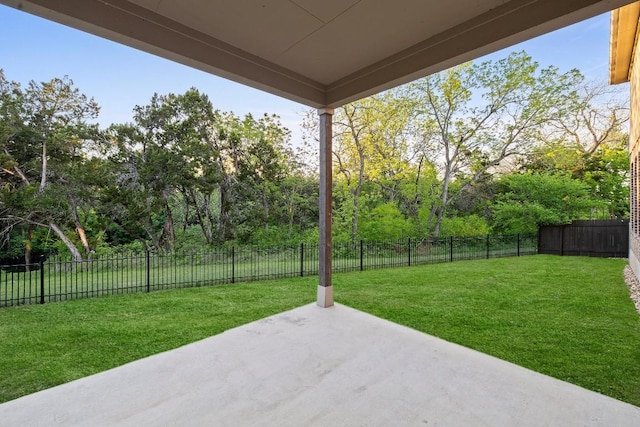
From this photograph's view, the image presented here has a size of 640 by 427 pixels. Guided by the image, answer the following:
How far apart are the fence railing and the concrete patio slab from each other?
3.61m

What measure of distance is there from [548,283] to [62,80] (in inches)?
573

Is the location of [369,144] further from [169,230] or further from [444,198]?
[169,230]

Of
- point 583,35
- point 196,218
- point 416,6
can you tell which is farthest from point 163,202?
point 583,35

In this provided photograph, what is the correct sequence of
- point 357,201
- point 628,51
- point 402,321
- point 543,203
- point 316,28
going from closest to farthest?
point 316,28 → point 402,321 → point 628,51 → point 543,203 → point 357,201

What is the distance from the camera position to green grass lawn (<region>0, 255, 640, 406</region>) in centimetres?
250

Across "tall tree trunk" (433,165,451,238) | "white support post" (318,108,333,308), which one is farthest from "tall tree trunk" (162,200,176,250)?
"tall tree trunk" (433,165,451,238)

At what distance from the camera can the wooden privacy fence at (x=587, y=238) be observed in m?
9.48

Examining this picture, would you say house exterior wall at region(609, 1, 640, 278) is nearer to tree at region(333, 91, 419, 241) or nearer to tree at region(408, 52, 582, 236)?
tree at region(408, 52, 582, 236)

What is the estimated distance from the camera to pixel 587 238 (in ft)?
32.8

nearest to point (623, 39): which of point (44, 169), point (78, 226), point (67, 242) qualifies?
point (44, 169)

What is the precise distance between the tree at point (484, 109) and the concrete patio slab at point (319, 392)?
418 inches

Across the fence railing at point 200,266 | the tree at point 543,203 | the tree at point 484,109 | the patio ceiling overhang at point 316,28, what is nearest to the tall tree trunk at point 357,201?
the tree at point 484,109

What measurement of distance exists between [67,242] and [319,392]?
11763 mm

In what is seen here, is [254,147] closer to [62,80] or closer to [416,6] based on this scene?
[62,80]
